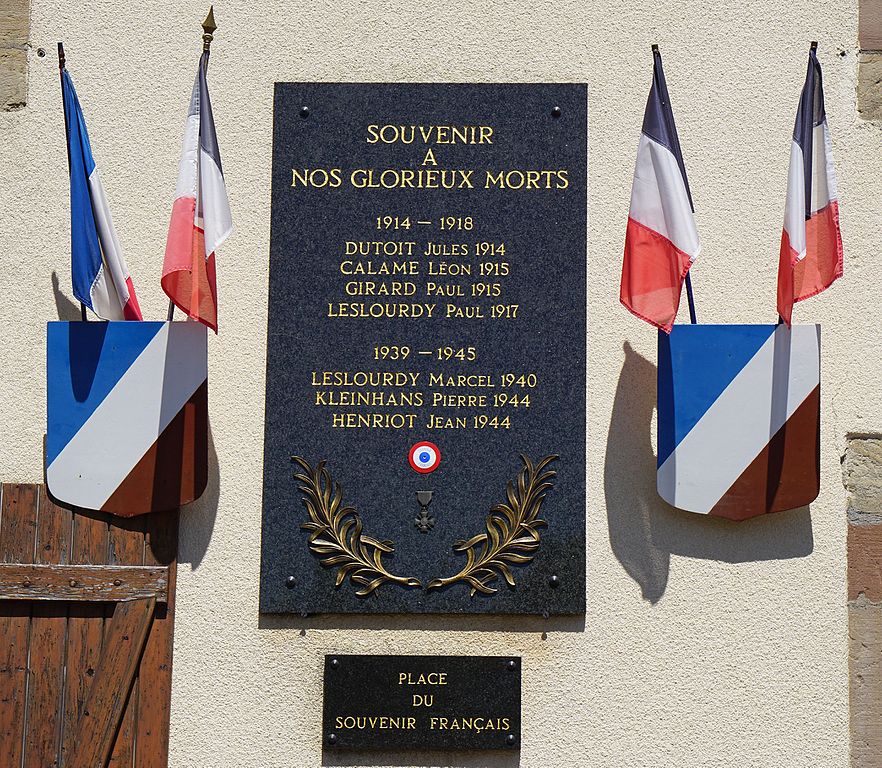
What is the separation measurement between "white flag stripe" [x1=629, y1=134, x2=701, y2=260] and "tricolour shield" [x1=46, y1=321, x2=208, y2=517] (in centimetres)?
155

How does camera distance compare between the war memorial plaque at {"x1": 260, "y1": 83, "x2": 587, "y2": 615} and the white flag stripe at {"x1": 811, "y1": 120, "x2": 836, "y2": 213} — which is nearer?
the white flag stripe at {"x1": 811, "y1": 120, "x2": 836, "y2": 213}

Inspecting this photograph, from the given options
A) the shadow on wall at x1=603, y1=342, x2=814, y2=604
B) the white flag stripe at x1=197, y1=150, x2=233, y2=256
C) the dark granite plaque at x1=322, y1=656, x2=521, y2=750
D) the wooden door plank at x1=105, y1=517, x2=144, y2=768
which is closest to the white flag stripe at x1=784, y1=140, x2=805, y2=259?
the shadow on wall at x1=603, y1=342, x2=814, y2=604

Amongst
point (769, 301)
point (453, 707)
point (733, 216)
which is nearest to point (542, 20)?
point (733, 216)

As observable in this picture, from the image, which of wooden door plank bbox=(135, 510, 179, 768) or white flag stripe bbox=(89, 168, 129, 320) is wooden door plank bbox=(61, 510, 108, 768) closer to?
wooden door plank bbox=(135, 510, 179, 768)

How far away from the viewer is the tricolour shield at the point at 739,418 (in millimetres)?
4352

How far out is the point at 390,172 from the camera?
183 inches

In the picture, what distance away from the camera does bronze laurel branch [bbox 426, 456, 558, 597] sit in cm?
441

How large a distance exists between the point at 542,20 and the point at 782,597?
2.20 metres

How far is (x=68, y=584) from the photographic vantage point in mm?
4363

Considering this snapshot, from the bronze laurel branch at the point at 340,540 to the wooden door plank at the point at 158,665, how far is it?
0.47 m

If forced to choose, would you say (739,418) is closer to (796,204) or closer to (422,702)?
(796,204)

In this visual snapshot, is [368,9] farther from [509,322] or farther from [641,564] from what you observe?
[641,564]

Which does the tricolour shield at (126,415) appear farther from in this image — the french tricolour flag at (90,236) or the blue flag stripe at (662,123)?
the blue flag stripe at (662,123)

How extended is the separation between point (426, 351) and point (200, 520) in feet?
3.18
